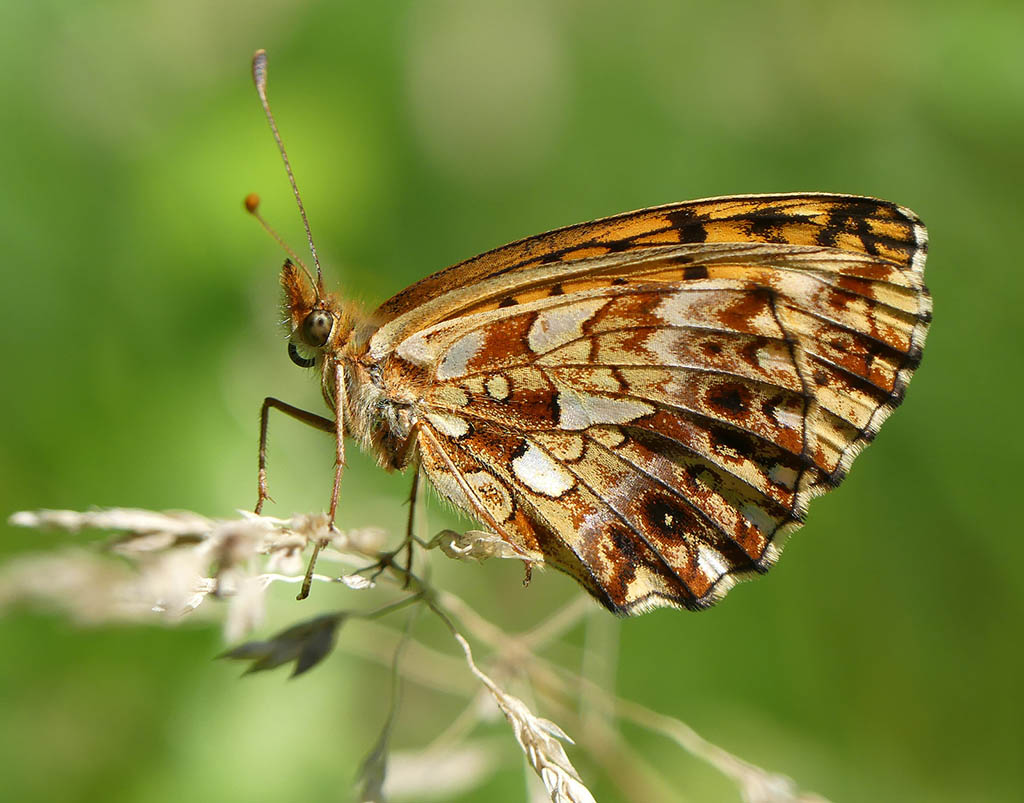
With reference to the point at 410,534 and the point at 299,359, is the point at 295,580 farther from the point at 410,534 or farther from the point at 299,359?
the point at 299,359

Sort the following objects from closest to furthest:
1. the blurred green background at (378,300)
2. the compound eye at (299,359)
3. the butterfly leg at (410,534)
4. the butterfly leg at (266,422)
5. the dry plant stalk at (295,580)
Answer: the dry plant stalk at (295,580) → the butterfly leg at (410,534) → the butterfly leg at (266,422) → the compound eye at (299,359) → the blurred green background at (378,300)

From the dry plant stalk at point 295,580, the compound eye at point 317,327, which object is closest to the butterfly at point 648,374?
the compound eye at point 317,327

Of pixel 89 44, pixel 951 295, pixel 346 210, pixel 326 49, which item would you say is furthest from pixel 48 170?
pixel 951 295

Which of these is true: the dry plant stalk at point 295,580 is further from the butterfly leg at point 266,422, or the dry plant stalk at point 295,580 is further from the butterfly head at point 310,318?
the butterfly head at point 310,318

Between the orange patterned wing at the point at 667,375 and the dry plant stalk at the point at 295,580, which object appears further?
the orange patterned wing at the point at 667,375

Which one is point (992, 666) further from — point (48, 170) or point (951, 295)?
point (48, 170)

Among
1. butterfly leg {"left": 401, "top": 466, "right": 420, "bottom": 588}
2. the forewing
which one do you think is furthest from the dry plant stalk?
the forewing

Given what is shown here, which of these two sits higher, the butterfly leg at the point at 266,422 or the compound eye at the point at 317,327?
the compound eye at the point at 317,327
